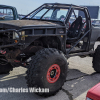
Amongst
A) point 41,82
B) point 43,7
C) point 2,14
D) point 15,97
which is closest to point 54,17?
point 43,7

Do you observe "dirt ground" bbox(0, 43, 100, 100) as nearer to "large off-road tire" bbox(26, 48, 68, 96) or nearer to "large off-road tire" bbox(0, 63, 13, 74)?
"large off-road tire" bbox(0, 63, 13, 74)

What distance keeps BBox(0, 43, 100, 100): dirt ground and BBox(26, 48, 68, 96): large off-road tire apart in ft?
0.98

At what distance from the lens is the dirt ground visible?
3429 mm

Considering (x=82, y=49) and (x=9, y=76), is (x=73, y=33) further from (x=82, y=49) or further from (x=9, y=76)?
(x=9, y=76)

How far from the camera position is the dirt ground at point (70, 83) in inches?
135

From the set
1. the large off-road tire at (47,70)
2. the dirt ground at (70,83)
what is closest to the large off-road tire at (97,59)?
the dirt ground at (70,83)

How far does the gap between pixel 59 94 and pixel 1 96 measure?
1274 mm

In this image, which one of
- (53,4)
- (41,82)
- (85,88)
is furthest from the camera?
(53,4)

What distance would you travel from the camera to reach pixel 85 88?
3982mm

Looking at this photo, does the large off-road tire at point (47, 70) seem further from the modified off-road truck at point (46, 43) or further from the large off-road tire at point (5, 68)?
the large off-road tire at point (5, 68)

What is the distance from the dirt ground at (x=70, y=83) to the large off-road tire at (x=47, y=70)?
0.30 m

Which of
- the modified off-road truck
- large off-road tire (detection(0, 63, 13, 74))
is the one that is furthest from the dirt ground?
the modified off-road truck

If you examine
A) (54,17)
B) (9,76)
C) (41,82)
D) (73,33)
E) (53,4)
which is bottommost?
(9,76)

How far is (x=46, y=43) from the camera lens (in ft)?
12.9
